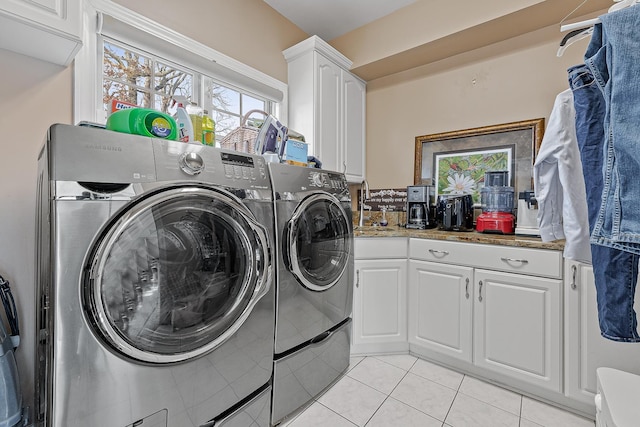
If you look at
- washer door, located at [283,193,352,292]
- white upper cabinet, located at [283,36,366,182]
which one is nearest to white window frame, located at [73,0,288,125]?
white upper cabinet, located at [283,36,366,182]

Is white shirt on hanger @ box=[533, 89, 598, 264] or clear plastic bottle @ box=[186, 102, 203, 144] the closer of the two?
white shirt on hanger @ box=[533, 89, 598, 264]

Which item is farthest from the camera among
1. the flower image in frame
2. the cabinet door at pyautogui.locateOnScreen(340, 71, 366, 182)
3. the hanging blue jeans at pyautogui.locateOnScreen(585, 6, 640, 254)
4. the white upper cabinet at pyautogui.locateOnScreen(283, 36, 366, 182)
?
the cabinet door at pyautogui.locateOnScreen(340, 71, 366, 182)

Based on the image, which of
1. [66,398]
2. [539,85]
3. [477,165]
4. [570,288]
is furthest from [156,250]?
[539,85]

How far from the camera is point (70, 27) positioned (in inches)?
43.6

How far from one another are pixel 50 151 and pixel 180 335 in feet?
2.21

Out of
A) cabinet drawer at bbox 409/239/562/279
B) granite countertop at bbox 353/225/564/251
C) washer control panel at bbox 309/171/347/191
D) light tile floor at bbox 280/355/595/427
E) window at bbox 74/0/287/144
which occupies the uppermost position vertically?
window at bbox 74/0/287/144

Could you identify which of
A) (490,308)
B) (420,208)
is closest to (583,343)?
(490,308)

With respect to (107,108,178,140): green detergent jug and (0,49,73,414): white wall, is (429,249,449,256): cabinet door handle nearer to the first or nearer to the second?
(107,108,178,140): green detergent jug

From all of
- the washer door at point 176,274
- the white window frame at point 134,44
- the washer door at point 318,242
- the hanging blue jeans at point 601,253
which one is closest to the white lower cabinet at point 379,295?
the washer door at point 318,242

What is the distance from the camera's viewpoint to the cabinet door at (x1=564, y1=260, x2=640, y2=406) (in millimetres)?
1399

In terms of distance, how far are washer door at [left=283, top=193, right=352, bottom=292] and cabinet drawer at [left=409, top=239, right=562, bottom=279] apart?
597 mm

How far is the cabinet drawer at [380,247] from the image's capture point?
6.70ft

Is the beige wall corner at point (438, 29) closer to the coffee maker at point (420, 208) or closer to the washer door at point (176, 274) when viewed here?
the coffee maker at point (420, 208)

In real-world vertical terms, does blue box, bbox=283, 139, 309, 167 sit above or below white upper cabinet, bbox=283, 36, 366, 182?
below
